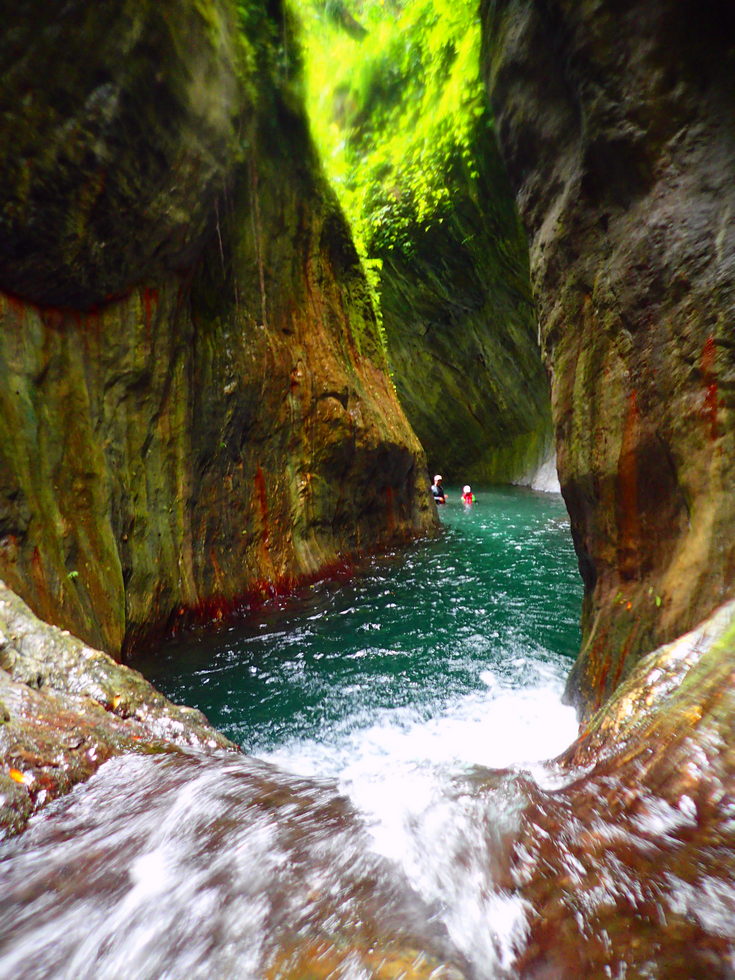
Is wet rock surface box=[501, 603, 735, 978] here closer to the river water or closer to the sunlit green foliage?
the river water

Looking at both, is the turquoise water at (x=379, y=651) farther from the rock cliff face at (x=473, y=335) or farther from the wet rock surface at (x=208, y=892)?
the rock cliff face at (x=473, y=335)

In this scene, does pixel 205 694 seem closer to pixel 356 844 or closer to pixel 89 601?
pixel 89 601

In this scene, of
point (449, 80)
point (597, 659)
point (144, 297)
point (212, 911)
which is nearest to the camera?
point (212, 911)

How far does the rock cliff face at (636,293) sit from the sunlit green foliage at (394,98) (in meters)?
6.91

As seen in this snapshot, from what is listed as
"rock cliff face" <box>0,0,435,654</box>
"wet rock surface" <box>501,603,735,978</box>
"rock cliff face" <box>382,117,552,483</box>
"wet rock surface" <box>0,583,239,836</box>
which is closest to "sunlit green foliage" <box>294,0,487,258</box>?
"rock cliff face" <box>382,117,552,483</box>

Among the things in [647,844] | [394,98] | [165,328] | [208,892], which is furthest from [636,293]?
[394,98]

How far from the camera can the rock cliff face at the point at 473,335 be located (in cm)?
1506

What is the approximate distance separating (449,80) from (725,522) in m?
13.6

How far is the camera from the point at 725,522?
10.2 ft

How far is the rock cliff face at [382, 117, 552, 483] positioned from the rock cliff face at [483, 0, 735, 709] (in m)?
9.27

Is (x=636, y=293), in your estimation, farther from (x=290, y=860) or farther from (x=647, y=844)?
(x=290, y=860)

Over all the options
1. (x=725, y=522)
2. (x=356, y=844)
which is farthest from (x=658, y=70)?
(x=356, y=844)

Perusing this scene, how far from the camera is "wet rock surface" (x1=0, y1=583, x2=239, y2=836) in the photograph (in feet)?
7.09

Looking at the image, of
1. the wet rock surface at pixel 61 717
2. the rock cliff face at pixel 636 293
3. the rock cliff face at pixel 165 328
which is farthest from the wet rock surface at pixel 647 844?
the rock cliff face at pixel 165 328
